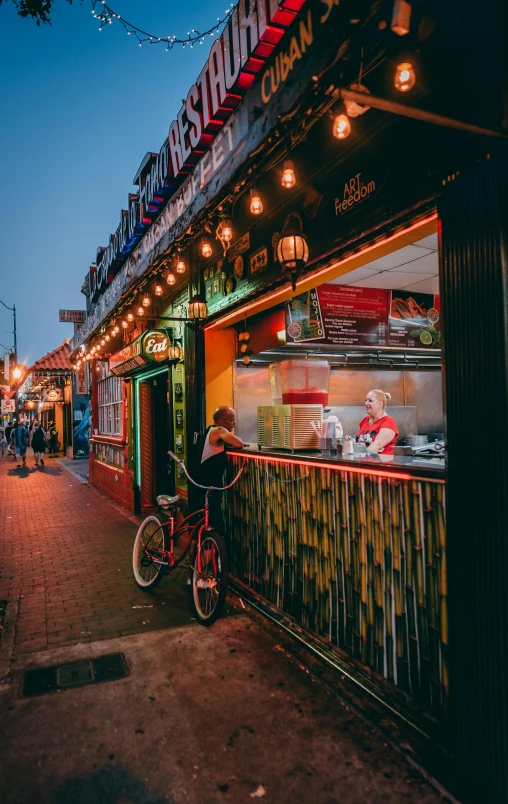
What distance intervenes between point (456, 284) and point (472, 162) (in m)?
0.70

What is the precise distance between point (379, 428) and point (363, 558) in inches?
120

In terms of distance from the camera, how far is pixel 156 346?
8617 mm

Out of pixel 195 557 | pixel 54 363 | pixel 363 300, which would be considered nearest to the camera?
pixel 195 557

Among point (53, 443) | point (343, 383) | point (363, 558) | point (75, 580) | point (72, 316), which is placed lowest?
point (75, 580)

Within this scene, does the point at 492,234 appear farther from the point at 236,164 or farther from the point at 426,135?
the point at 236,164

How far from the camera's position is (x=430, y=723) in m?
3.25

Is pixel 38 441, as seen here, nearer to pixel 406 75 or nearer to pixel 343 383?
pixel 343 383

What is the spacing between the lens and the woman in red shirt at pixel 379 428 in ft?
20.6

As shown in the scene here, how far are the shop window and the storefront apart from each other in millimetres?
5509

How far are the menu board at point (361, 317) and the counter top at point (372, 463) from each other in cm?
231

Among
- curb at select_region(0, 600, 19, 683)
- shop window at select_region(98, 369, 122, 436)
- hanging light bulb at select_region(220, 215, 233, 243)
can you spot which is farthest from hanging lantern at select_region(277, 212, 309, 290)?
shop window at select_region(98, 369, 122, 436)

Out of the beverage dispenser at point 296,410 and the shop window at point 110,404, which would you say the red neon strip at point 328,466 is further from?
the shop window at point 110,404

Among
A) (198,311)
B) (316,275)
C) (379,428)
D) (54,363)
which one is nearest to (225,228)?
(316,275)

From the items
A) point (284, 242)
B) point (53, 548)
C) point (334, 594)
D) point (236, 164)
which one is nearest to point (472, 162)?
point (284, 242)
